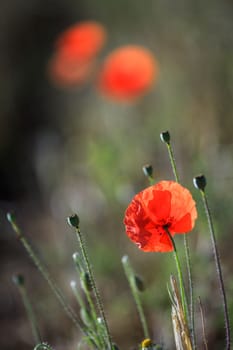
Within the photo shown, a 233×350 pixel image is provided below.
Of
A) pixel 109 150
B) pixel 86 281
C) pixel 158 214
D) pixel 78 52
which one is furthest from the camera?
pixel 78 52

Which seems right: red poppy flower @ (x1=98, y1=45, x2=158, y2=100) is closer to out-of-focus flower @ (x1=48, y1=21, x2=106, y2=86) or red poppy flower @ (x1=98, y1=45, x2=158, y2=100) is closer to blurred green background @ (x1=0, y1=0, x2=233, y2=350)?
blurred green background @ (x1=0, y1=0, x2=233, y2=350)


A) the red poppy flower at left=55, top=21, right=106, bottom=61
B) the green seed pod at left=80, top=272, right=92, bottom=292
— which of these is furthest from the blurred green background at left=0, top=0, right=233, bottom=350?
the red poppy flower at left=55, top=21, right=106, bottom=61

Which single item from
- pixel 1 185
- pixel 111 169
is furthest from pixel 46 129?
pixel 111 169

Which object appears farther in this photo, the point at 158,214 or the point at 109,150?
the point at 109,150

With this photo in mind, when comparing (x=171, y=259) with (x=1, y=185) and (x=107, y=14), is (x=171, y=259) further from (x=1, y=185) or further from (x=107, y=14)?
(x=107, y=14)

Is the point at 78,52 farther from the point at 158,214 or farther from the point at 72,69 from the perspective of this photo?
the point at 158,214

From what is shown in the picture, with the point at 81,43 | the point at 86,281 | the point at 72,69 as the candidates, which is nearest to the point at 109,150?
the point at 81,43
